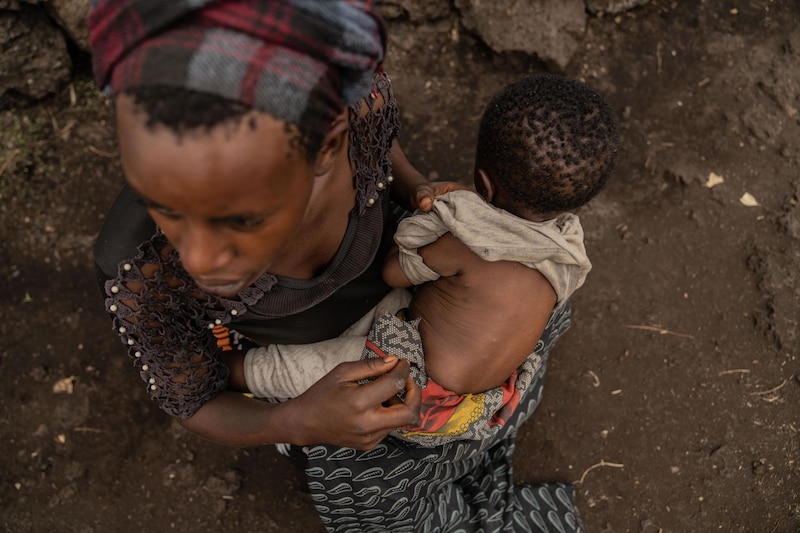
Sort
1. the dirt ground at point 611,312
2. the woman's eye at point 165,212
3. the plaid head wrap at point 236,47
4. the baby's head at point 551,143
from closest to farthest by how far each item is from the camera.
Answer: the plaid head wrap at point 236,47, the woman's eye at point 165,212, the baby's head at point 551,143, the dirt ground at point 611,312

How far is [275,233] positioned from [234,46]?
0.31 meters

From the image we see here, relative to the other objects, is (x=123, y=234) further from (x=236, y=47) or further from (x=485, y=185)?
(x=485, y=185)

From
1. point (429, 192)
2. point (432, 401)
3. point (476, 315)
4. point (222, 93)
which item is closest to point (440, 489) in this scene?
point (432, 401)

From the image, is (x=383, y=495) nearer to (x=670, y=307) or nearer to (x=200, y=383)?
(x=200, y=383)

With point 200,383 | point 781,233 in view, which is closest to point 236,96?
point 200,383

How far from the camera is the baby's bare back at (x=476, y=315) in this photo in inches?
63.8

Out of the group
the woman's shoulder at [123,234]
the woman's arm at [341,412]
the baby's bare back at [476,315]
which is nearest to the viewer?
the woman's shoulder at [123,234]

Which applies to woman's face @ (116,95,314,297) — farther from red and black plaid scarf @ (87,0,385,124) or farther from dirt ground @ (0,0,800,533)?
dirt ground @ (0,0,800,533)

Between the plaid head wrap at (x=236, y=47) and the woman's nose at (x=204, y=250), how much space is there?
0.23 metres

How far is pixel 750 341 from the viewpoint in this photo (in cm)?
262

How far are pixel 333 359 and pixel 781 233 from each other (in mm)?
2205

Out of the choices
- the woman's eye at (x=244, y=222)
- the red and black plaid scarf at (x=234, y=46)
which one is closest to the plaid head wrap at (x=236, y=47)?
the red and black plaid scarf at (x=234, y=46)

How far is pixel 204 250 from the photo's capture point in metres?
1.01

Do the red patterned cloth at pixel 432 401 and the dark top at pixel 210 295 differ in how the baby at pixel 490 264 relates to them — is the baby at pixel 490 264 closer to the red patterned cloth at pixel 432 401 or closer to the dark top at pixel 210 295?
the red patterned cloth at pixel 432 401
